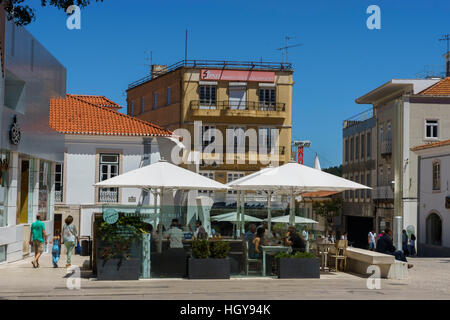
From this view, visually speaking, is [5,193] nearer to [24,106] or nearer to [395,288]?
[24,106]

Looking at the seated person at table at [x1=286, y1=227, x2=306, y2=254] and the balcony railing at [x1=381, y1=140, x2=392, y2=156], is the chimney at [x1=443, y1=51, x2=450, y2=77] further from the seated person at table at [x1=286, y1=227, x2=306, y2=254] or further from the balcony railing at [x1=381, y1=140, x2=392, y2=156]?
the seated person at table at [x1=286, y1=227, x2=306, y2=254]

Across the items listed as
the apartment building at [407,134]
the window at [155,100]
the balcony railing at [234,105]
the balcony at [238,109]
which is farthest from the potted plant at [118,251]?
the window at [155,100]

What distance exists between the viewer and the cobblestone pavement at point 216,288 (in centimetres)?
1392

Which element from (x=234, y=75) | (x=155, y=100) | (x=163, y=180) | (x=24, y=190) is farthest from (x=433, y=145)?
(x=163, y=180)

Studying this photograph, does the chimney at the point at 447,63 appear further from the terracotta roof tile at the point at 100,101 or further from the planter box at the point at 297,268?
the planter box at the point at 297,268

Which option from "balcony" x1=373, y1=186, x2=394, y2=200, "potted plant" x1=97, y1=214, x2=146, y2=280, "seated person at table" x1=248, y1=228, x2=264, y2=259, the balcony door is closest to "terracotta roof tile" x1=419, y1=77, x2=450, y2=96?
"balcony" x1=373, y1=186, x2=394, y2=200

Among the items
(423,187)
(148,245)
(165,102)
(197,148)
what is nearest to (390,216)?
(423,187)

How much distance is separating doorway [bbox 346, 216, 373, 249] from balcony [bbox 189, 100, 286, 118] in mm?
11225

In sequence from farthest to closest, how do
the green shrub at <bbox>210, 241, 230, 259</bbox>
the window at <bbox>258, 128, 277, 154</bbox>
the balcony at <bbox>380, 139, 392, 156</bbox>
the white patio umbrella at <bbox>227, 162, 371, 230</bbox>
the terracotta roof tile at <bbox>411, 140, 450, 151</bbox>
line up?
the window at <bbox>258, 128, 277, 154</bbox> → the balcony at <bbox>380, 139, 392, 156</bbox> → the terracotta roof tile at <bbox>411, 140, 450, 151</bbox> → the white patio umbrella at <bbox>227, 162, 371, 230</bbox> → the green shrub at <bbox>210, 241, 230, 259</bbox>

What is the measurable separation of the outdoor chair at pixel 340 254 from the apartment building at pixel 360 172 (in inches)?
1287

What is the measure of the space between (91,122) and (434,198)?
21172mm

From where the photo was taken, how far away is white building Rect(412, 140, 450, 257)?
41.5 m

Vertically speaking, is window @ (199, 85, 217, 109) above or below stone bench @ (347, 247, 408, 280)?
above

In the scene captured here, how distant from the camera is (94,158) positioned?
35938 mm
